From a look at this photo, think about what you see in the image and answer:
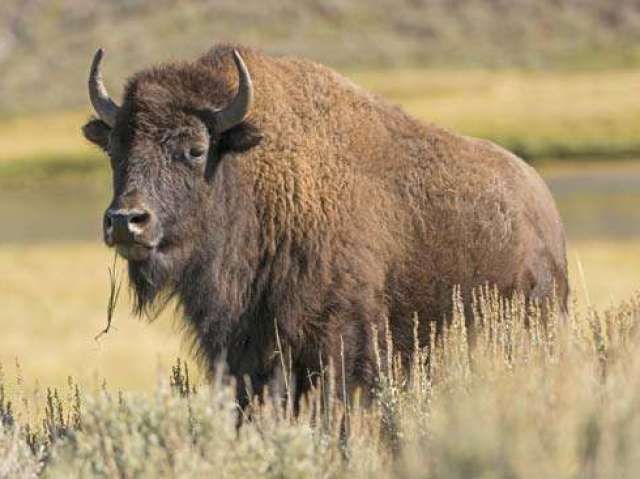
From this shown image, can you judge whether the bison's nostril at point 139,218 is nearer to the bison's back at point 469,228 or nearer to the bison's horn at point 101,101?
the bison's horn at point 101,101

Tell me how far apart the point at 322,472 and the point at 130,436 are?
0.78 metres

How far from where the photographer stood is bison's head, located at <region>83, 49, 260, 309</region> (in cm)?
720

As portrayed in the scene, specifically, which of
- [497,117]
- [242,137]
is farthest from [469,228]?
[497,117]

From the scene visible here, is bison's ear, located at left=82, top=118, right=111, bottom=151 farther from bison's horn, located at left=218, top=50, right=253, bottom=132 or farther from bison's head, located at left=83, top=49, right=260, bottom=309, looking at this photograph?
bison's horn, located at left=218, top=50, right=253, bottom=132

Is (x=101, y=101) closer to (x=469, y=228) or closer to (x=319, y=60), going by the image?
(x=469, y=228)

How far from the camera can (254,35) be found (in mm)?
85438

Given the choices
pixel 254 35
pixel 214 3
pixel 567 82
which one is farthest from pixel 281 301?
pixel 214 3

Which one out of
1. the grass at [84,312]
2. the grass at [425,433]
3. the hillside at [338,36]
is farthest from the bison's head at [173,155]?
the hillside at [338,36]

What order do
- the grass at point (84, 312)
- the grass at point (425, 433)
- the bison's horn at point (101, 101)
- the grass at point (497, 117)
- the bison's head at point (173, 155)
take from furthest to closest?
the grass at point (497, 117), the grass at point (84, 312), the bison's horn at point (101, 101), the bison's head at point (173, 155), the grass at point (425, 433)

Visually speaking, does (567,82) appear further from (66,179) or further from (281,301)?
(281,301)

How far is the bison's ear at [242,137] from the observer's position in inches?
295

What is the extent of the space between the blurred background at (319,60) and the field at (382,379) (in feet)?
0.46

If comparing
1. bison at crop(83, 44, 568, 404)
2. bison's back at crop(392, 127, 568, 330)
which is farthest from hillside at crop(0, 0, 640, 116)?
bison at crop(83, 44, 568, 404)

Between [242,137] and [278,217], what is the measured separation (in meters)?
0.47
